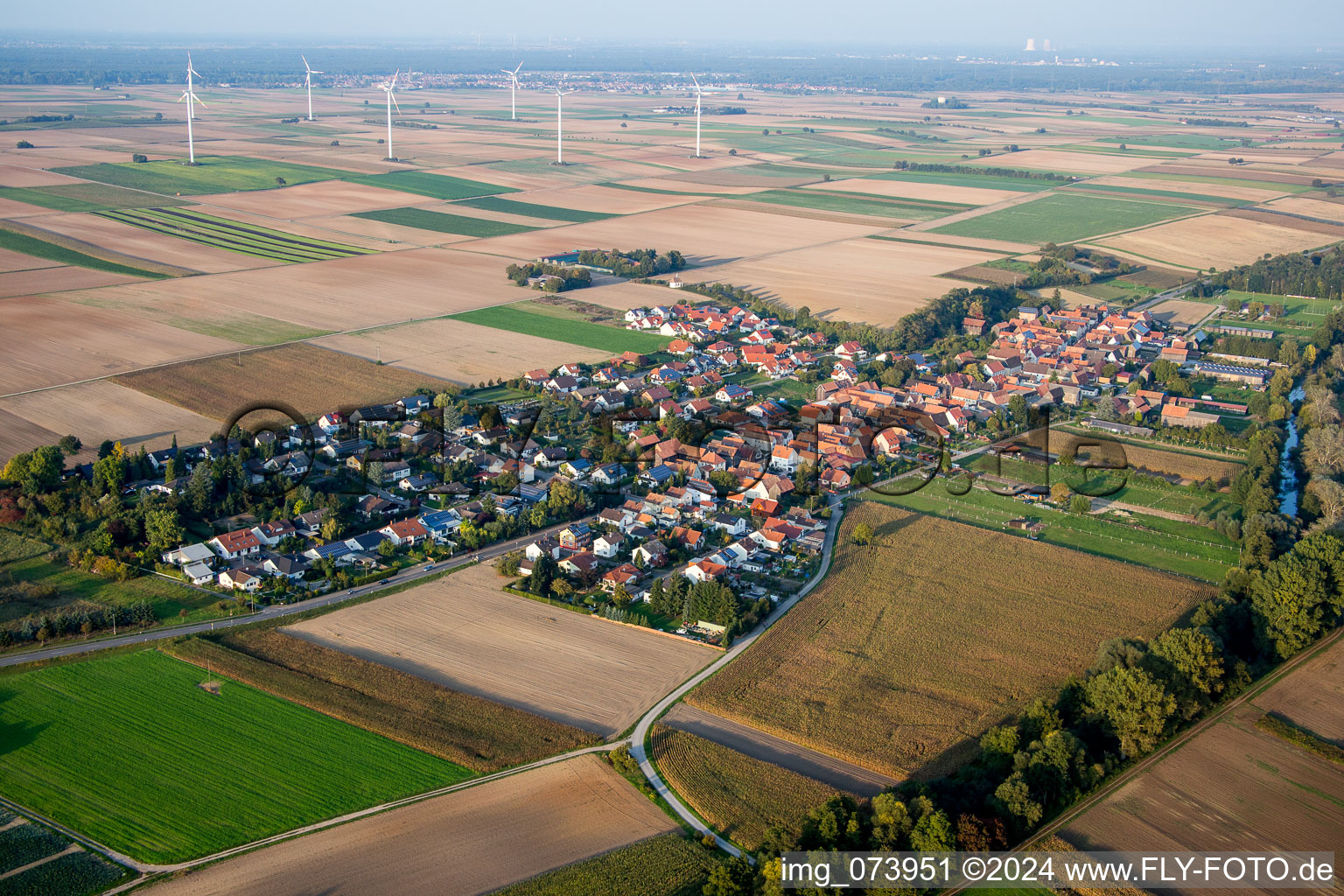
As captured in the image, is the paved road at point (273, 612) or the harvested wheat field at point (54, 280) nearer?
the paved road at point (273, 612)

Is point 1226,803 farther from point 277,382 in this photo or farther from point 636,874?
point 277,382

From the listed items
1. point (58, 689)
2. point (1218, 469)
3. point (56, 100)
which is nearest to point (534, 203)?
point (1218, 469)

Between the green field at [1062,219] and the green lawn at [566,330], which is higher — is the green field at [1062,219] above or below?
above

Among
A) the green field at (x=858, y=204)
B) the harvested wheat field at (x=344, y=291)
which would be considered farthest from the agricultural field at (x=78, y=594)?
the green field at (x=858, y=204)

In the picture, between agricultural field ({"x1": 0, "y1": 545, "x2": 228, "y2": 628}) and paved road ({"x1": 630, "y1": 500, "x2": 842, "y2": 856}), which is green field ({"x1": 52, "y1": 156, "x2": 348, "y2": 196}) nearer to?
agricultural field ({"x1": 0, "y1": 545, "x2": 228, "y2": 628})

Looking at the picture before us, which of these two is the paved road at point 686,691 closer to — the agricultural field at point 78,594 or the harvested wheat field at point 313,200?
the agricultural field at point 78,594

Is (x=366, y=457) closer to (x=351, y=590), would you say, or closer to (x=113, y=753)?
(x=351, y=590)
